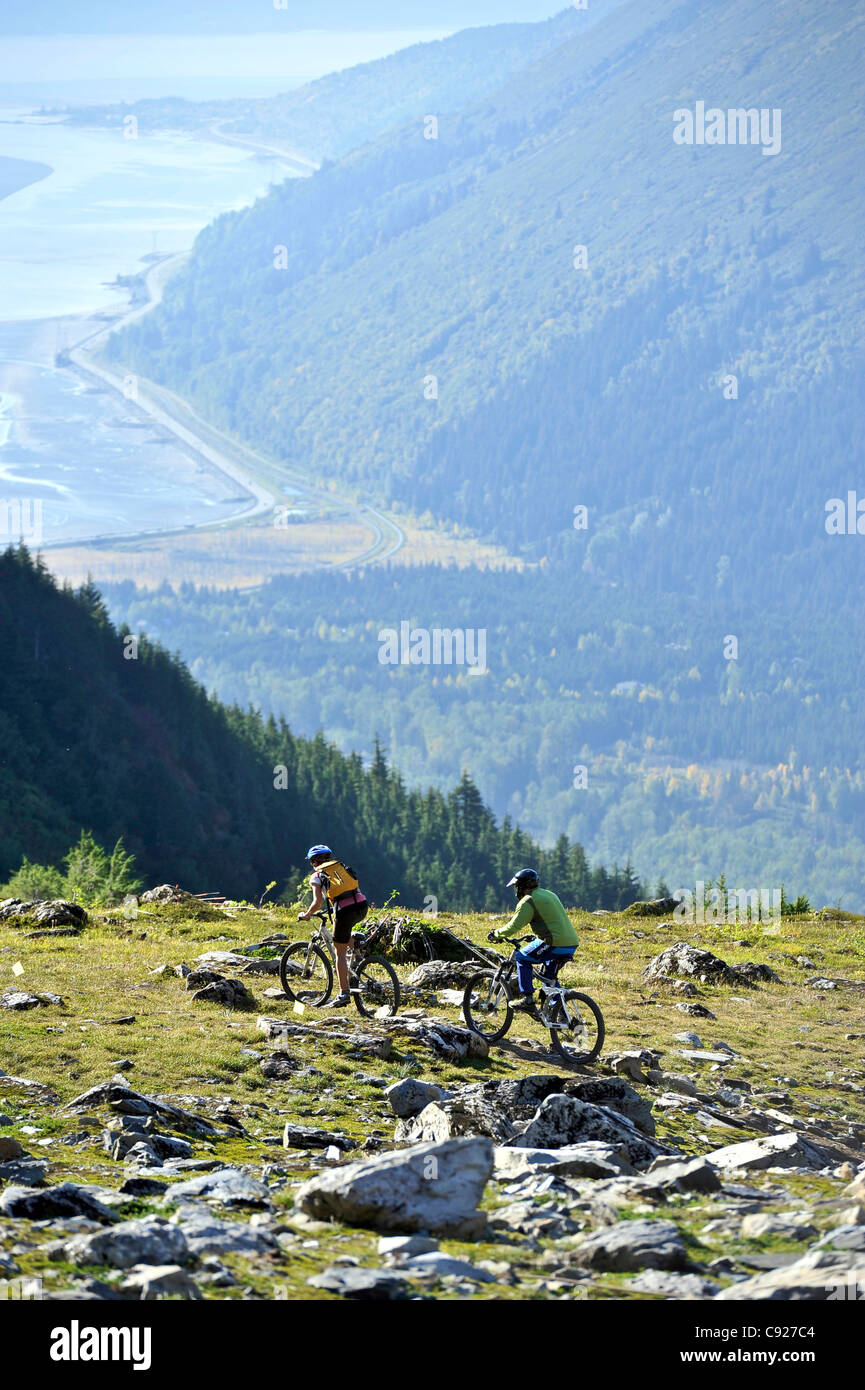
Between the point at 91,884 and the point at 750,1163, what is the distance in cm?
3327

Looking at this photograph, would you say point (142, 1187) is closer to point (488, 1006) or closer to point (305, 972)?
point (488, 1006)

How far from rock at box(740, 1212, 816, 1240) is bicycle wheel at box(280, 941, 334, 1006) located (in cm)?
1094

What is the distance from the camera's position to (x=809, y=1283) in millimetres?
10438

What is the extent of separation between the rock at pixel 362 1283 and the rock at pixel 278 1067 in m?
8.02

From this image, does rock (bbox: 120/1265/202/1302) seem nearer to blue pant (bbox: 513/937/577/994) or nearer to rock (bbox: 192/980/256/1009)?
blue pant (bbox: 513/937/577/994)

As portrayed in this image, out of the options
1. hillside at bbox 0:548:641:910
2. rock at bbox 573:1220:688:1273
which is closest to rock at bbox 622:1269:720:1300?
rock at bbox 573:1220:688:1273

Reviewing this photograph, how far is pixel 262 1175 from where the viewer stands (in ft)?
47.7

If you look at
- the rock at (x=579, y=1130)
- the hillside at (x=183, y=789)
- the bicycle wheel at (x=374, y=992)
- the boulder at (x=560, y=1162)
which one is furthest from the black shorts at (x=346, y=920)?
the hillside at (x=183, y=789)

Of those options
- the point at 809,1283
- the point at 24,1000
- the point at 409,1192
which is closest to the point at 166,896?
the point at 24,1000

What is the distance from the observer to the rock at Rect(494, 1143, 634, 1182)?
14414mm

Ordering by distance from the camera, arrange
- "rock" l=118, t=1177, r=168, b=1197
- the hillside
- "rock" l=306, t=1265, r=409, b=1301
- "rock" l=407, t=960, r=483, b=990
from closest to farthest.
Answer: "rock" l=306, t=1265, r=409, b=1301 → "rock" l=118, t=1177, r=168, b=1197 → "rock" l=407, t=960, r=483, b=990 → the hillside

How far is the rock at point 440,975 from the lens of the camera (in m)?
25.4
